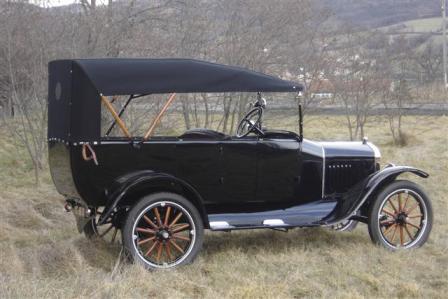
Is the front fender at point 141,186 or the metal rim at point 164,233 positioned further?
the metal rim at point 164,233

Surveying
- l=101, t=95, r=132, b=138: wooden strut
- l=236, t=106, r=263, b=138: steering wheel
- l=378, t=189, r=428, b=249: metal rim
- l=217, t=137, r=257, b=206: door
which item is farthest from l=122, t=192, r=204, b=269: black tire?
l=378, t=189, r=428, b=249: metal rim

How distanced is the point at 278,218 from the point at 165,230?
1170 millimetres

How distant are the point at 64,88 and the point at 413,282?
3.32m

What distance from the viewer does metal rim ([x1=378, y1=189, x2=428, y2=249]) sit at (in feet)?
22.1

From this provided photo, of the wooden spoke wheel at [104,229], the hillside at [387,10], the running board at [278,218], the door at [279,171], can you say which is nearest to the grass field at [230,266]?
the wooden spoke wheel at [104,229]

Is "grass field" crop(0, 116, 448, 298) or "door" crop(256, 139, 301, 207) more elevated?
"door" crop(256, 139, 301, 207)

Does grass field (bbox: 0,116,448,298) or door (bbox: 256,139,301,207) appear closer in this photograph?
grass field (bbox: 0,116,448,298)

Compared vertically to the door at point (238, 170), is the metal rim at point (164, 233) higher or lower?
lower

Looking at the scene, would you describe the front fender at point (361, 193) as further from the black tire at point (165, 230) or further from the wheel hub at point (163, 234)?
the wheel hub at point (163, 234)

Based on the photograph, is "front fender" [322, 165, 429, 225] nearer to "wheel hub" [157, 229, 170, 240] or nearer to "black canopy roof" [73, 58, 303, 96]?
"black canopy roof" [73, 58, 303, 96]

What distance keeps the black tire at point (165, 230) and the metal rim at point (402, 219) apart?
190 centimetres

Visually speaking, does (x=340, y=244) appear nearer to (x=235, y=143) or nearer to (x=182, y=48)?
(x=235, y=143)

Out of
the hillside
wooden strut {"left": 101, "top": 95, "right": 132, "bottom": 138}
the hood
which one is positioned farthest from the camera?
the hillside

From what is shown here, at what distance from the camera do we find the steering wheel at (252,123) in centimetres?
679
